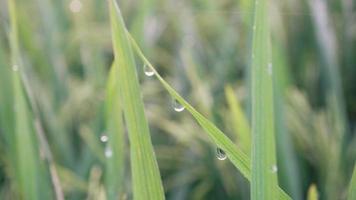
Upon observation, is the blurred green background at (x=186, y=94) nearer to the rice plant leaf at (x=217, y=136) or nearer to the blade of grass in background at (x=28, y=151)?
the blade of grass in background at (x=28, y=151)

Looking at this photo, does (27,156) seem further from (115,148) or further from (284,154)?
(284,154)

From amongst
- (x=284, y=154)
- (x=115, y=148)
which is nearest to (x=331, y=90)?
(x=284, y=154)

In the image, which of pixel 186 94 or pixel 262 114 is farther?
pixel 186 94

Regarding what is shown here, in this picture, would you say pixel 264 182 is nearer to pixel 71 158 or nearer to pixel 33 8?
pixel 71 158

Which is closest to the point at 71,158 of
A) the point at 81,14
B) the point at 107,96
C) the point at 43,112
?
the point at 43,112

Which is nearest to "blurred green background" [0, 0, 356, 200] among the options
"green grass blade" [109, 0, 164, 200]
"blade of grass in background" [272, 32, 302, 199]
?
"blade of grass in background" [272, 32, 302, 199]

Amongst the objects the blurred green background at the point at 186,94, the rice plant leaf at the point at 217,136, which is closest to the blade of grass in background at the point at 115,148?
the blurred green background at the point at 186,94
